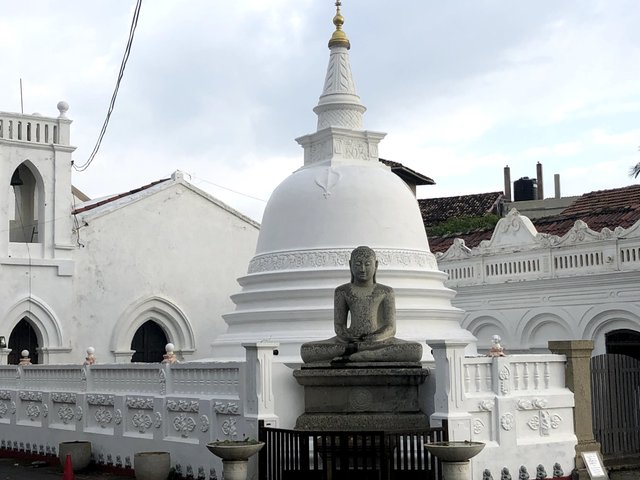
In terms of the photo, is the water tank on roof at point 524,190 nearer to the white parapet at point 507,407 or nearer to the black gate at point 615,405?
the black gate at point 615,405

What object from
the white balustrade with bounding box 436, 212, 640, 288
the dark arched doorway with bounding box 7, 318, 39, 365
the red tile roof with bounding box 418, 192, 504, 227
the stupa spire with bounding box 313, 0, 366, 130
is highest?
the red tile roof with bounding box 418, 192, 504, 227

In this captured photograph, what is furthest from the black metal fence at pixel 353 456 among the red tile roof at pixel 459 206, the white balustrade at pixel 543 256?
the red tile roof at pixel 459 206

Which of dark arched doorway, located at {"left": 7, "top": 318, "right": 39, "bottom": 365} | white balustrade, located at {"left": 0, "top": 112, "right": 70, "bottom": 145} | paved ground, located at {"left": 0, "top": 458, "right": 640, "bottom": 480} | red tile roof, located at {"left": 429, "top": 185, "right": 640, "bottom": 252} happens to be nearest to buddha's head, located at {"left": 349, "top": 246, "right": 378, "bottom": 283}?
paved ground, located at {"left": 0, "top": 458, "right": 640, "bottom": 480}

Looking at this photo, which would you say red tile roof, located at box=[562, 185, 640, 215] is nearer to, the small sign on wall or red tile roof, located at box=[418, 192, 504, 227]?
the small sign on wall

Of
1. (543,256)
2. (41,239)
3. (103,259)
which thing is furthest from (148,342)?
(543,256)

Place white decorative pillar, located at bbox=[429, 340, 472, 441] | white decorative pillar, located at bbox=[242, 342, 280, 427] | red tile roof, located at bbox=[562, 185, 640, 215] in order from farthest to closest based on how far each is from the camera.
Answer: red tile roof, located at bbox=[562, 185, 640, 215]
white decorative pillar, located at bbox=[242, 342, 280, 427]
white decorative pillar, located at bbox=[429, 340, 472, 441]

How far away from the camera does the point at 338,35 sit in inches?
814

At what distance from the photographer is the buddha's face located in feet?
46.9

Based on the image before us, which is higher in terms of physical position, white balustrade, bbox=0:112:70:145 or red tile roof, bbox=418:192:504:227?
red tile roof, bbox=418:192:504:227

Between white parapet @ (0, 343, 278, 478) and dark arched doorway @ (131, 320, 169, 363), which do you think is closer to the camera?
white parapet @ (0, 343, 278, 478)

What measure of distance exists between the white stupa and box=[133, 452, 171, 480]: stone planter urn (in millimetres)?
2913

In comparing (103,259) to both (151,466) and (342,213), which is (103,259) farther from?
(151,466)

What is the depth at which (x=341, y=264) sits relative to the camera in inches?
712

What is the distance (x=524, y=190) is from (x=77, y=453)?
40418 millimetres
